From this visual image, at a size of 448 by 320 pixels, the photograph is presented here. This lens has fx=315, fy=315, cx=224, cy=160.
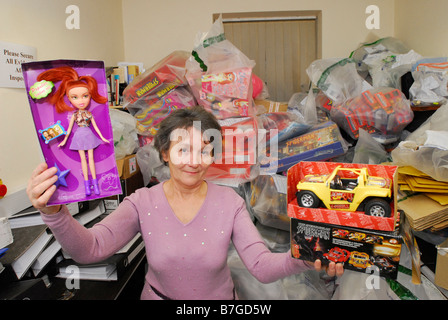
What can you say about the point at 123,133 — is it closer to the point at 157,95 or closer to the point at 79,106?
the point at 157,95

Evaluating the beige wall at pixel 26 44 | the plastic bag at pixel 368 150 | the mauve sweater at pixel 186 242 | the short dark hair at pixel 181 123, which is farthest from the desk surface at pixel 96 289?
the plastic bag at pixel 368 150

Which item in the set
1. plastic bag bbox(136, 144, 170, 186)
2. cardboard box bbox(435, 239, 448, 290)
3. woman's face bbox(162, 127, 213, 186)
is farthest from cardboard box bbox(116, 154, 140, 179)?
cardboard box bbox(435, 239, 448, 290)

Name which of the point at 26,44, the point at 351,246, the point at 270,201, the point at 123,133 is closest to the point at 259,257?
the point at 351,246

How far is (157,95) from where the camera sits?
1997 mm

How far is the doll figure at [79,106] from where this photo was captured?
87 cm

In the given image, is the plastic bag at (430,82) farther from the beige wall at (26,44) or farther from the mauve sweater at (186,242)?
the beige wall at (26,44)

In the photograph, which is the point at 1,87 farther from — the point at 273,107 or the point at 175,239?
the point at 273,107

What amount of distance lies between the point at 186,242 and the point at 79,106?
551mm

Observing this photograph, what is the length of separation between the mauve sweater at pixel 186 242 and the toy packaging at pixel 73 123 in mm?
206

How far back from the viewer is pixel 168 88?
198 cm

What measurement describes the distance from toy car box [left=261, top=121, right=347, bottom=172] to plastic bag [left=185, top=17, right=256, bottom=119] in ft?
1.02

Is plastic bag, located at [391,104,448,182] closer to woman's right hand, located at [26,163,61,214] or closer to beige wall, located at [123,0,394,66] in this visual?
woman's right hand, located at [26,163,61,214]

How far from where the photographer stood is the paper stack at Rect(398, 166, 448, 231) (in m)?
1.15
